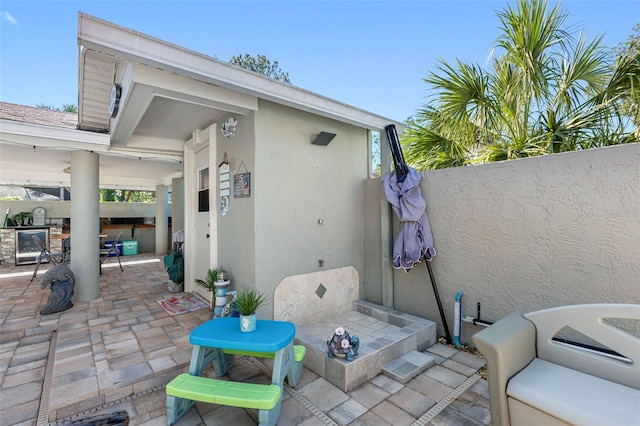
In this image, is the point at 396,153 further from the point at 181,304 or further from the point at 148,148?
the point at 148,148

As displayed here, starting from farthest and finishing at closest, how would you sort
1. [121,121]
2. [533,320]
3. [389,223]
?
1. [389,223]
2. [121,121]
3. [533,320]

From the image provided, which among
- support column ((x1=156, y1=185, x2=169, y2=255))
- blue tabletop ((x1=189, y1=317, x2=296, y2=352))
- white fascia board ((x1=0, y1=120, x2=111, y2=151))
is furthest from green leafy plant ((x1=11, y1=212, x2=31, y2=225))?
blue tabletop ((x1=189, y1=317, x2=296, y2=352))

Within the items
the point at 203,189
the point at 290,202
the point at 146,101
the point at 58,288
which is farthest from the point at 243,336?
the point at 58,288

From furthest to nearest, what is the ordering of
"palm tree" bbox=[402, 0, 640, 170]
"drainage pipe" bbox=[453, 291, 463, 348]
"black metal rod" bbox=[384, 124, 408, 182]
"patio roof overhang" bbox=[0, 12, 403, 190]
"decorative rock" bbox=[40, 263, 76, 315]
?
1. "decorative rock" bbox=[40, 263, 76, 315]
2. "black metal rod" bbox=[384, 124, 408, 182]
3. "palm tree" bbox=[402, 0, 640, 170]
4. "drainage pipe" bbox=[453, 291, 463, 348]
5. "patio roof overhang" bbox=[0, 12, 403, 190]

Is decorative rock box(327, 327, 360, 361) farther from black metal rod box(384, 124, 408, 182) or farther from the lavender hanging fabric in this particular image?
black metal rod box(384, 124, 408, 182)

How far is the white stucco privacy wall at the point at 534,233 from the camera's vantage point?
2.64 meters

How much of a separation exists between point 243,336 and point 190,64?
2.67 meters

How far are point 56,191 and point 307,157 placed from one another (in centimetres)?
1376

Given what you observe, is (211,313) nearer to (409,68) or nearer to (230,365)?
(230,365)

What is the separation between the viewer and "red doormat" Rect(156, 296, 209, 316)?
4.85 m

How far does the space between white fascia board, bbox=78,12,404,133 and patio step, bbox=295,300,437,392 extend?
3.02 m

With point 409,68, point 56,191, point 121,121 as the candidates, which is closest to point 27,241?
point 56,191

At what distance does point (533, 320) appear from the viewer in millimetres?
2330

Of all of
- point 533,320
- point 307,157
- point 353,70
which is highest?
point 353,70
